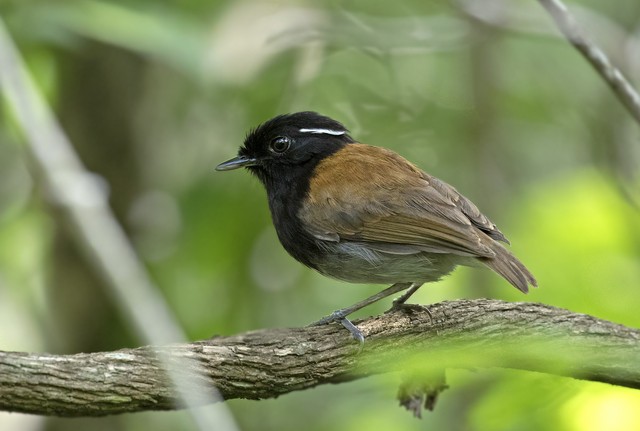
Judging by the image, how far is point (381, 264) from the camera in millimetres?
4430

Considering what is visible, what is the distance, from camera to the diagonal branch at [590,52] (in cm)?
389

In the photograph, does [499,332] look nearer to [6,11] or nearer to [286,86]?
[286,86]

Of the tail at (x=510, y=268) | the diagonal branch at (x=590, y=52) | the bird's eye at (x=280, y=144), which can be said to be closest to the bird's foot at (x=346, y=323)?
the tail at (x=510, y=268)

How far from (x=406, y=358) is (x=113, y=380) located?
117cm

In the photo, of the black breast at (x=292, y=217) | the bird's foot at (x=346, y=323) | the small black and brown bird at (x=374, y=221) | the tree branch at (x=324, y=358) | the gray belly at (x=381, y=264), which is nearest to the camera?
the tree branch at (x=324, y=358)

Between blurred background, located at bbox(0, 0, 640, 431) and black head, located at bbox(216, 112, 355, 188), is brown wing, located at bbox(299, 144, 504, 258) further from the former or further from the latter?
blurred background, located at bbox(0, 0, 640, 431)

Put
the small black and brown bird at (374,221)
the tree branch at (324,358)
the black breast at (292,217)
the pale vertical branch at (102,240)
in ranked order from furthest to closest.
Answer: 1. the black breast at (292,217)
2. the small black and brown bird at (374,221)
3. the tree branch at (324,358)
4. the pale vertical branch at (102,240)

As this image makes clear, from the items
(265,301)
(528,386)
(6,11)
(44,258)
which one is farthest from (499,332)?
(44,258)

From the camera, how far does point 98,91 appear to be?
6547 millimetres

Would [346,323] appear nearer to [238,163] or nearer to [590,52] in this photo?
[238,163]

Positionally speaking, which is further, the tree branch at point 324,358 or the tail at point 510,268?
the tail at point 510,268

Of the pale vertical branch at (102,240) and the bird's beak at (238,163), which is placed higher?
the bird's beak at (238,163)

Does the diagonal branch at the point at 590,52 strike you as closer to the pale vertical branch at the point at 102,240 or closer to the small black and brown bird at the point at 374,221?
the small black and brown bird at the point at 374,221

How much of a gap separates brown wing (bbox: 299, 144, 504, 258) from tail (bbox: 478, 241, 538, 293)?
0.08m
